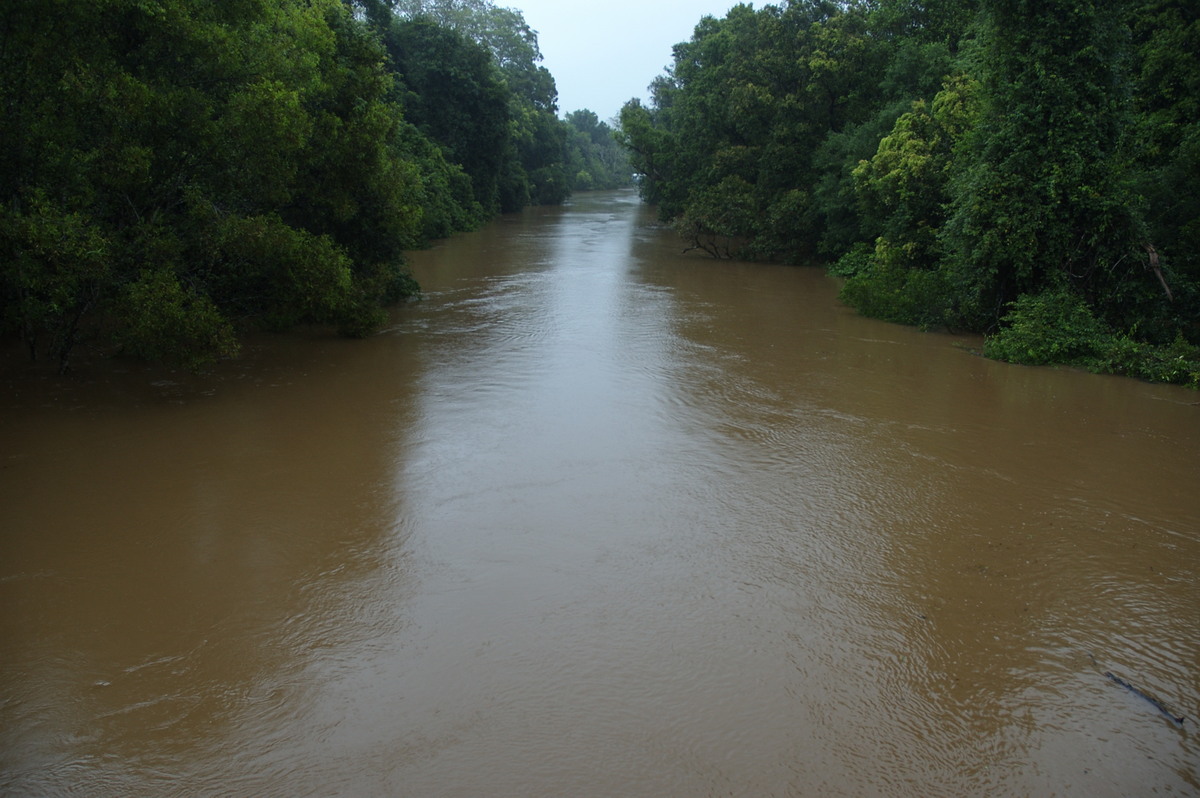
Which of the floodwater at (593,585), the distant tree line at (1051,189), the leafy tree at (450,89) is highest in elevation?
the leafy tree at (450,89)

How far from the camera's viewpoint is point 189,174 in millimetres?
10930

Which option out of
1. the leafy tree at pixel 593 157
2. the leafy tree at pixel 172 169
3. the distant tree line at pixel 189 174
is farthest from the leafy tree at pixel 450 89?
the leafy tree at pixel 593 157

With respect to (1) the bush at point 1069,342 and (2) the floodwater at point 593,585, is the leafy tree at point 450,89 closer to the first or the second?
(2) the floodwater at point 593,585

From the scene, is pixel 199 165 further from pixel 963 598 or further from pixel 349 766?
pixel 963 598

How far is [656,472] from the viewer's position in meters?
8.69

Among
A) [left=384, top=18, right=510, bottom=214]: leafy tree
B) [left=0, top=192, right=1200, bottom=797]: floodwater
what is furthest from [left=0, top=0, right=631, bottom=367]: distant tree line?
[left=384, top=18, right=510, bottom=214]: leafy tree

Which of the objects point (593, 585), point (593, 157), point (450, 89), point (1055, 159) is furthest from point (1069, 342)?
point (593, 157)

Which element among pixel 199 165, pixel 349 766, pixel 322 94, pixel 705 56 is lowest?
pixel 349 766

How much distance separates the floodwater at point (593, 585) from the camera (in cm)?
466

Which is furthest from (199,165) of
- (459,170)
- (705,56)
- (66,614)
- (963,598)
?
(705,56)

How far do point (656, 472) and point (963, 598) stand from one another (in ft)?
10.7

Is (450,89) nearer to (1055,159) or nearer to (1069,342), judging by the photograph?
(1055,159)

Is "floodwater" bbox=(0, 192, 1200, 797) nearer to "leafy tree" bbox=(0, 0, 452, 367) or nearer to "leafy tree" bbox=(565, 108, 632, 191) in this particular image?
"leafy tree" bbox=(0, 0, 452, 367)

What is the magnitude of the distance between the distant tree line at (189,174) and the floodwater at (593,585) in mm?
1265
